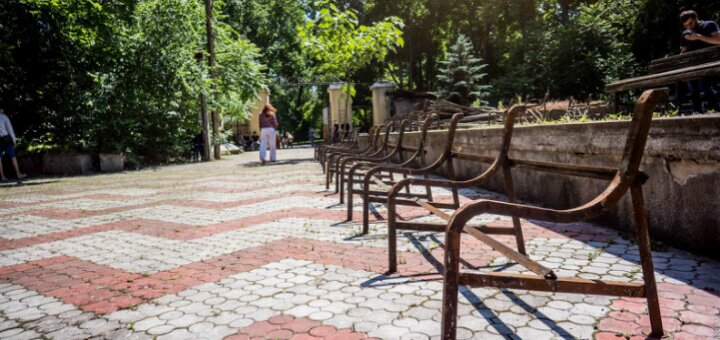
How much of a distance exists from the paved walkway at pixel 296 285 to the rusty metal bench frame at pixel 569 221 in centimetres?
40

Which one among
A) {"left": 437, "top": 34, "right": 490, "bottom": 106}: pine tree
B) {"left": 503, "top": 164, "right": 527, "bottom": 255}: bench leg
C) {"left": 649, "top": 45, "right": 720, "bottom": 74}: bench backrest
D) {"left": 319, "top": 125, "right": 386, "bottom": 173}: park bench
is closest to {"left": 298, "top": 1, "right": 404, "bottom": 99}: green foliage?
{"left": 319, "top": 125, "right": 386, "bottom": 173}: park bench

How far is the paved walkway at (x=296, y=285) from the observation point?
1948 mm

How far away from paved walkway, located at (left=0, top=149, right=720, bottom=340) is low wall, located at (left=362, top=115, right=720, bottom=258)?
17 centimetres

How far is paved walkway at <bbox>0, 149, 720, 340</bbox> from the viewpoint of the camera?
1.95 m

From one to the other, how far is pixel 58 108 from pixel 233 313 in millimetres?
14446

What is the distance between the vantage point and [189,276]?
280cm

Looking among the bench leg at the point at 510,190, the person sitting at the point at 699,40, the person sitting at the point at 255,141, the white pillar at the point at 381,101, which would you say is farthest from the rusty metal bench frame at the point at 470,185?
A: the person sitting at the point at 255,141

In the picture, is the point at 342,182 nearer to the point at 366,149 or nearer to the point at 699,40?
the point at 366,149

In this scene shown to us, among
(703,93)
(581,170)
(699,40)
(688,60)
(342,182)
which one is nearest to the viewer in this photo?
(581,170)

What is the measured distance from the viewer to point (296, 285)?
2529 millimetres

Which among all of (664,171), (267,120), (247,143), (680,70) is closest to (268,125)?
(267,120)

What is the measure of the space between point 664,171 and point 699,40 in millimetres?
4642

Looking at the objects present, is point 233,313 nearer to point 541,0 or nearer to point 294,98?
point 541,0

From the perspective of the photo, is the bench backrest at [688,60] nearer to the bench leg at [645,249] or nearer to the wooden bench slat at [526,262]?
the bench leg at [645,249]
